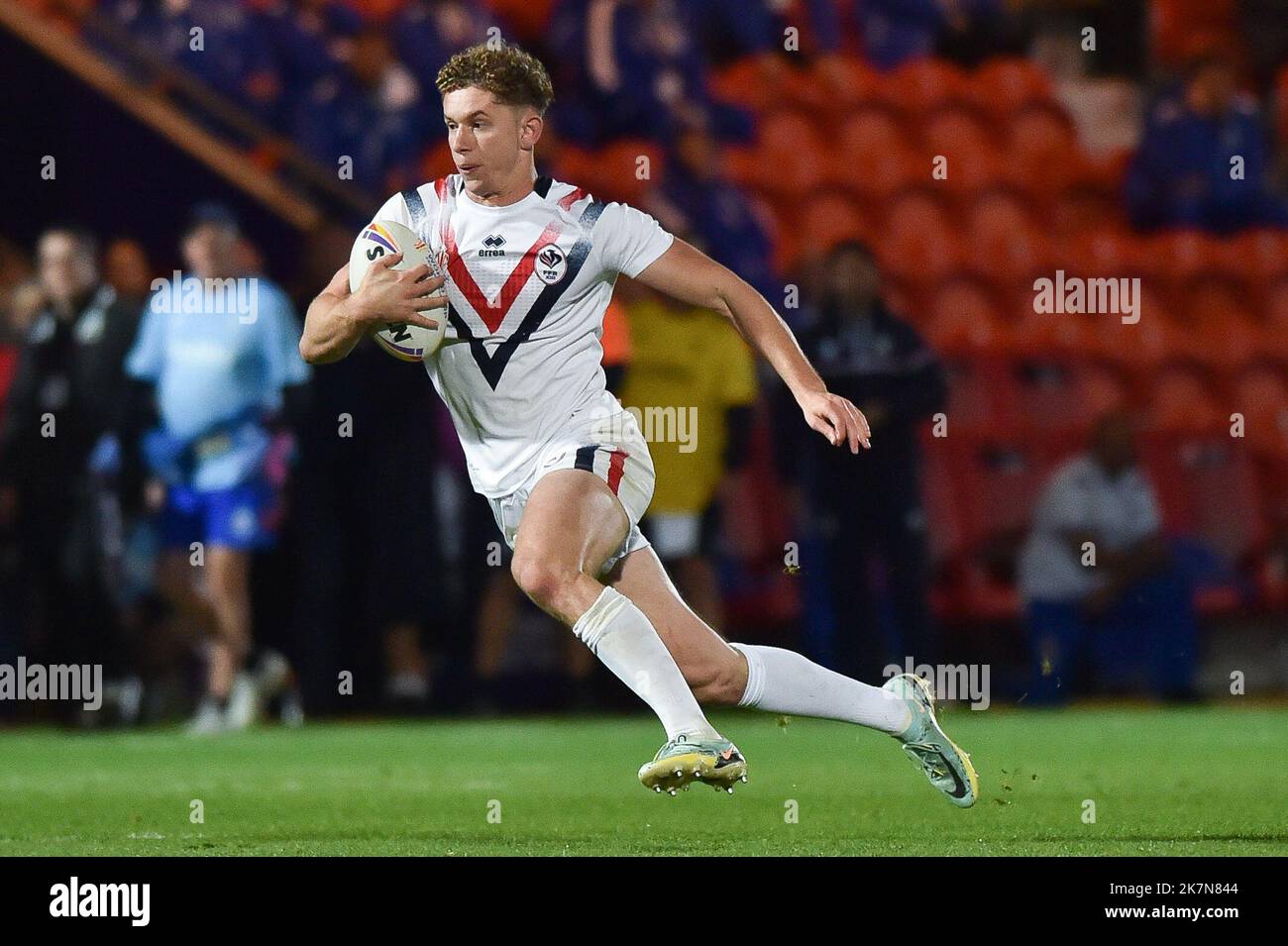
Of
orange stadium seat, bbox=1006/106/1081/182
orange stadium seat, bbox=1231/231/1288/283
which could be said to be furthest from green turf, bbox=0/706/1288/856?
orange stadium seat, bbox=1006/106/1081/182

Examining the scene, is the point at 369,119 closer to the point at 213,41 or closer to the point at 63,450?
the point at 213,41

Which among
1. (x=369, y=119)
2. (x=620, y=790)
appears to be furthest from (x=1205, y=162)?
(x=620, y=790)

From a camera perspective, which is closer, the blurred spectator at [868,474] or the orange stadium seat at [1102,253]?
the blurred spectator at [868,474]

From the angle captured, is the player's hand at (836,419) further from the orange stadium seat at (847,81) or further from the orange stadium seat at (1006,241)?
the orange stadium seat at (847,81)

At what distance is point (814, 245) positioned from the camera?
39.3 ft

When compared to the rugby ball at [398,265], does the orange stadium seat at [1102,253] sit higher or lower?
higher

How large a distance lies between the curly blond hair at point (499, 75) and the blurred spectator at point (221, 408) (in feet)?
13.6

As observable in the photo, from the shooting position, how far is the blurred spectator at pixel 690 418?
9.62 meters

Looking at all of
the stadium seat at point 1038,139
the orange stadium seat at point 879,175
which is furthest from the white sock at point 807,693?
the stadium seat at point 1038,139

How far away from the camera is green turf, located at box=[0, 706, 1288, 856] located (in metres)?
5.51

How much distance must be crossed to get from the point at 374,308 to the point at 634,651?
3.30ft

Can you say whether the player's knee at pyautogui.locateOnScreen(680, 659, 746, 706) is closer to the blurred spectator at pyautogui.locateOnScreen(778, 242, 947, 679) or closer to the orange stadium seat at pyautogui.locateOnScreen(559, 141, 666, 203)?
the blurred spectator at pyautogui.locateOnScreen(778, 242, 947, 679)

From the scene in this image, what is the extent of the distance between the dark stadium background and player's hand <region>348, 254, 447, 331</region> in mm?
→ 4692

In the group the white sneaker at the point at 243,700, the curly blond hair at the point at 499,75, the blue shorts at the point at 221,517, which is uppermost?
the curly blond hair at the point at 499,75
